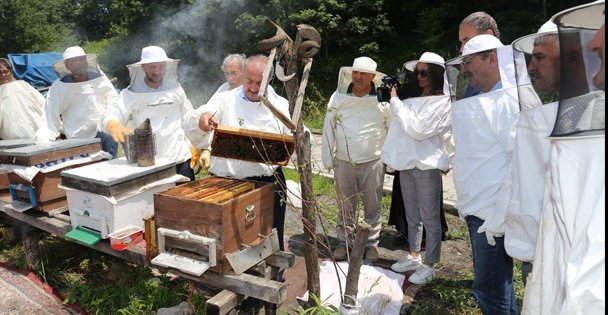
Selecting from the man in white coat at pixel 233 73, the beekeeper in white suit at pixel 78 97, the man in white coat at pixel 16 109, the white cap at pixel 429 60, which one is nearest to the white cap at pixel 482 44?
the white cap at pixel 429 60

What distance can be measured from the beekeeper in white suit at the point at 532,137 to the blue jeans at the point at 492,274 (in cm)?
57

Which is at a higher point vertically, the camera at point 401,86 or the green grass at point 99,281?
the camera at point 401,86

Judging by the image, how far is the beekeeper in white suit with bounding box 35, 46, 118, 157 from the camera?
4.22 meters

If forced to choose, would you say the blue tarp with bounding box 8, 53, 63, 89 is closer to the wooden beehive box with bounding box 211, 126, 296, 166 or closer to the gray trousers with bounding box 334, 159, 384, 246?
the gray trousers with bounding box 334, 159, 384, 246

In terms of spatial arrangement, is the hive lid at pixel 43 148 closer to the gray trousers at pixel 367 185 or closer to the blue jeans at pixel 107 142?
the blue jeans at pixel 107 142

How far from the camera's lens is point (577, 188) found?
3.97ft

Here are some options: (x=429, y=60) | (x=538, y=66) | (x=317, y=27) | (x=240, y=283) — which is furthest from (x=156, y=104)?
(x=317, y=27)

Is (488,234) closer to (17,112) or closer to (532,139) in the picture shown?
(532,139)

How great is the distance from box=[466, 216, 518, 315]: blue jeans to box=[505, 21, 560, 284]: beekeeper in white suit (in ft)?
1.86

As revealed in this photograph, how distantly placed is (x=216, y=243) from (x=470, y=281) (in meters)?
2.01

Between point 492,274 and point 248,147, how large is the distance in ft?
4.99

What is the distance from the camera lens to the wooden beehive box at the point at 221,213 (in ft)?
7.20

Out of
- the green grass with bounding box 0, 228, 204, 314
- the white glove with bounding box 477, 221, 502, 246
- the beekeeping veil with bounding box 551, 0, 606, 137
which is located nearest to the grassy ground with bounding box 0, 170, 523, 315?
the green grass with bounding box 0, 228, 204, 314

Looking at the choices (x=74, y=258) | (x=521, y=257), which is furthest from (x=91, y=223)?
(x=521, y=257)
